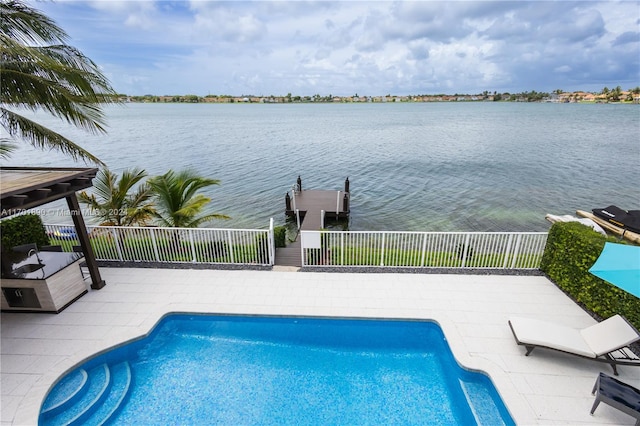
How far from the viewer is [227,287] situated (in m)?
7.21

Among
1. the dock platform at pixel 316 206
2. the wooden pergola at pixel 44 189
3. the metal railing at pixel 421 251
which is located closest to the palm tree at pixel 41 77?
the wooden pergola at pixel 44 189

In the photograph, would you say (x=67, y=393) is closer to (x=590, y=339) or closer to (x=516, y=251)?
(x=590, y=339)

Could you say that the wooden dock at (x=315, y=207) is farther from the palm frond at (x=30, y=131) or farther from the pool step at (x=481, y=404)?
the pool step at (x=481, y=404)

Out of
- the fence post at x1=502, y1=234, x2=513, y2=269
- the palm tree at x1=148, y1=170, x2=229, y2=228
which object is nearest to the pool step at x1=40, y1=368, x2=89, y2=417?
the palm tree at x1=148, y1=170, x2=229, y2=228

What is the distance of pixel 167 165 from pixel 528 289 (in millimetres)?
28131

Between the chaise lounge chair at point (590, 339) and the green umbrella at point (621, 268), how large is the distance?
2.85 ft

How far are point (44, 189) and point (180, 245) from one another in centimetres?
326

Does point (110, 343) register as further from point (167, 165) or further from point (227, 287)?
point (167, 165)

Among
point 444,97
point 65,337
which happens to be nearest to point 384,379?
point 65,337

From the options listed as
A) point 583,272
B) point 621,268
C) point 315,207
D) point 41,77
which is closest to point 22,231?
point 41,77

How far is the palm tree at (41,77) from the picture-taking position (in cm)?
506

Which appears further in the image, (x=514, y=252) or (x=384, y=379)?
(x=514, y=252)

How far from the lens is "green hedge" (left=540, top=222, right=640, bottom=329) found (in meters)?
5.54

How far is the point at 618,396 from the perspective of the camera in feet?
13.3
